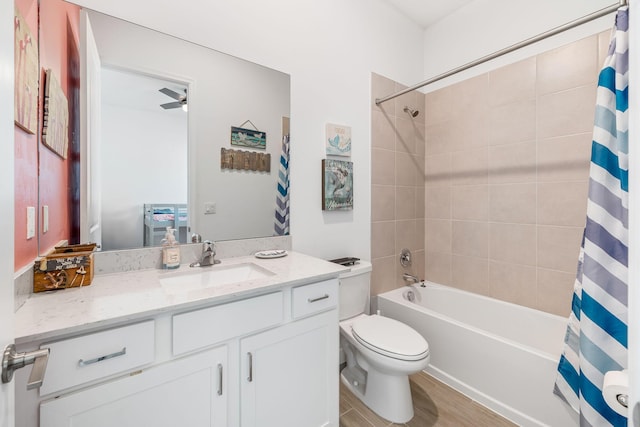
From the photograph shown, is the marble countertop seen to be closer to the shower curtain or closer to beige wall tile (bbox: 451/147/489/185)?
the shower curtain

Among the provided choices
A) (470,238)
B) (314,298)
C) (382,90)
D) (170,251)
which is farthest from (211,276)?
(470,238)

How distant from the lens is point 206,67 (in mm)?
1489

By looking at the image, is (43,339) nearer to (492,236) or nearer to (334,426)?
(334,426)

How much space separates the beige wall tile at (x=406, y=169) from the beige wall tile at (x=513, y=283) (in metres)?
0.90

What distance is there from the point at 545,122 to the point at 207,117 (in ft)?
7.03

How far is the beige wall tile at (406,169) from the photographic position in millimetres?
2381

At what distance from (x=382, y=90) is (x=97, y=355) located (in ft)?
7.56

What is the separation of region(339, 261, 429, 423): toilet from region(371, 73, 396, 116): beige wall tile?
125cm

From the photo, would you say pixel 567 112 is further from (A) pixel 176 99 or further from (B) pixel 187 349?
(B) pixel 187 349

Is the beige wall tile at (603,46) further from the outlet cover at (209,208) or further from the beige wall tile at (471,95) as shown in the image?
the outlet cover at (209,208)

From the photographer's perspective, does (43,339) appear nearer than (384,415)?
Yes

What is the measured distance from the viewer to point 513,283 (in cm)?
206

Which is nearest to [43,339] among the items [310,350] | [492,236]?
[310,350]

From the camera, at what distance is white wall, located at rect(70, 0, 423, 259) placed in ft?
4.80
